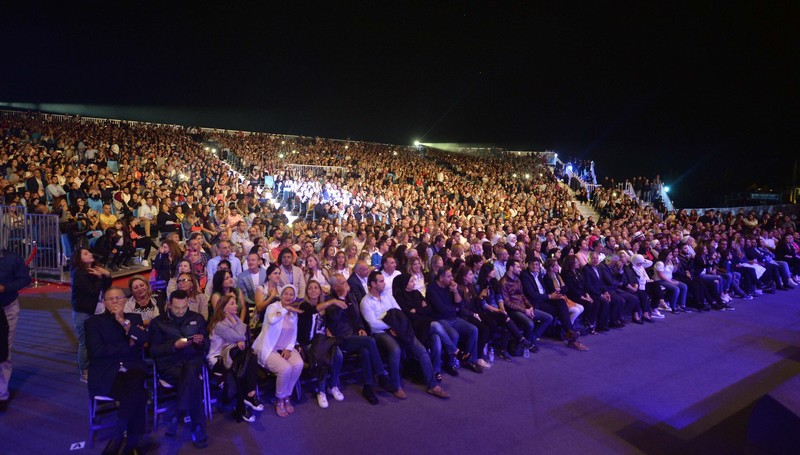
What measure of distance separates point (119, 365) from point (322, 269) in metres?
2.95

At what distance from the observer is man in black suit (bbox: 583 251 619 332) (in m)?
6.56

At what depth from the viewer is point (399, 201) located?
1494cm

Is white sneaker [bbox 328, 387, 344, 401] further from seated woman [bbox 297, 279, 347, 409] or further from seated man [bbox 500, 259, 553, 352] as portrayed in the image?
seated man [bbox 500, 259, 553, 352]

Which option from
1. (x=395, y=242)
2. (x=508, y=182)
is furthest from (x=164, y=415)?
(x=508, y=182)

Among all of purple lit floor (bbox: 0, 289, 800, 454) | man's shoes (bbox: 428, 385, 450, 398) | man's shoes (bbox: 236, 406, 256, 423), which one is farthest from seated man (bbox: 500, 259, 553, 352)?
man's shoes (bbox: 236, 406, 256, 423)

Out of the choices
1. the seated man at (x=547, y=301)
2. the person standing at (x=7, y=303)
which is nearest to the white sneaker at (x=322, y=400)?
the person standing at (x=7, y=303)

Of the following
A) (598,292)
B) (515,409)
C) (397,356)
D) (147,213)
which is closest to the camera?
(515,409)

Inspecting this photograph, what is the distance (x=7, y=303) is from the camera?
391 cm

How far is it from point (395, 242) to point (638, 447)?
5522 millimetres

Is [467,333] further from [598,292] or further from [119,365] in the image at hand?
[119,365]

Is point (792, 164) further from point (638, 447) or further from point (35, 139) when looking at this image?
point (35, 139)

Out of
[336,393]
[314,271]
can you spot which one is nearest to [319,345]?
[336,393]

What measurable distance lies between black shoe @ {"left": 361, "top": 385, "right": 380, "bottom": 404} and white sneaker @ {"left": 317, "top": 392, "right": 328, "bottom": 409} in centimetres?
38

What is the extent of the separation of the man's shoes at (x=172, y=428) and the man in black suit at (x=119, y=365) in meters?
0.25
